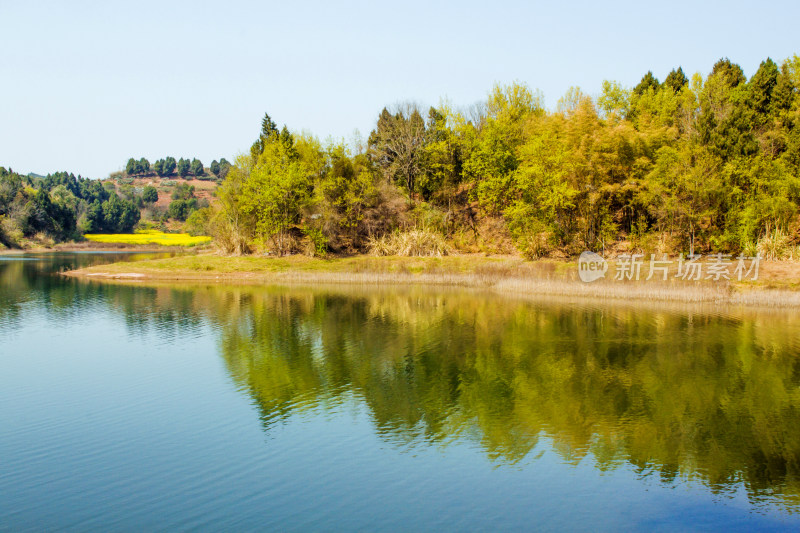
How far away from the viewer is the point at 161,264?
62.6 metres

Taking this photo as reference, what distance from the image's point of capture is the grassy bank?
131 ft

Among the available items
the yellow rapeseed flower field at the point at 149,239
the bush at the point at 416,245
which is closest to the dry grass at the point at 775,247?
the bush at the point at 416,245

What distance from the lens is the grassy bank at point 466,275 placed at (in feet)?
131

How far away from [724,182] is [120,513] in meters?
50.9

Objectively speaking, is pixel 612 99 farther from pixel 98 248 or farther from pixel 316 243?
pixel 98 248

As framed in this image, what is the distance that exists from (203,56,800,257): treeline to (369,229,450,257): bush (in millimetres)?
2640

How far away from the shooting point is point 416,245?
61594 mm

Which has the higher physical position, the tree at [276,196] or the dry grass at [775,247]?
the tree at [276,196]

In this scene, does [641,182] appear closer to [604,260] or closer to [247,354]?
[604,260]

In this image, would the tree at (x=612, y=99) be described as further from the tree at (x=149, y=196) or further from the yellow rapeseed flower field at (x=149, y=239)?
the tree at (x=149, y=196)

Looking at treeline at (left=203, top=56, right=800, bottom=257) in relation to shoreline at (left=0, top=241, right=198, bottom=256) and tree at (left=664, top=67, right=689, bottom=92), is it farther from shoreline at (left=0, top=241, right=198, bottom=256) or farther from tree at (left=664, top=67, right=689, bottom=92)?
shoreline at (left=0, top=241, right=198, bottom=256)

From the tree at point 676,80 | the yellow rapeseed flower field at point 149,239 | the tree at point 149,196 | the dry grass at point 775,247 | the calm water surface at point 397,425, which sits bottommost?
the calm water surface at point 397,425

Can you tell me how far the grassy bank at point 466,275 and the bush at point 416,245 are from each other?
1.95 meters

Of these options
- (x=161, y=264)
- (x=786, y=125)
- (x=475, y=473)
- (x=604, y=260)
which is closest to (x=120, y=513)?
(x=475, y=473)
